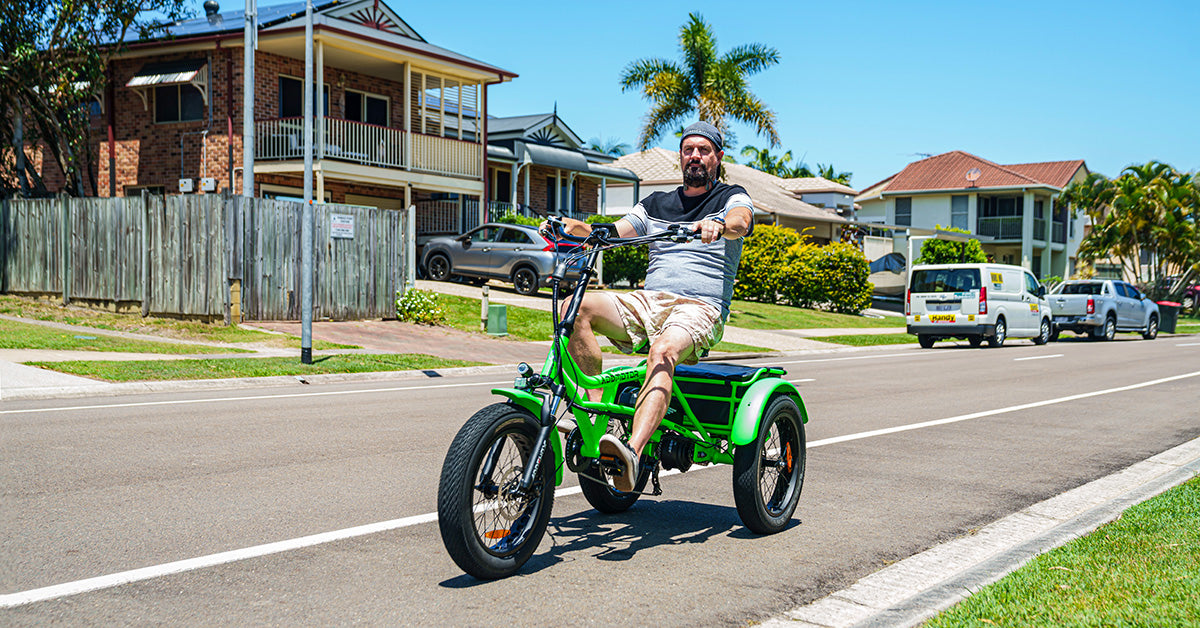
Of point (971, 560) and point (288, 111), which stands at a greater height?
point (288, 111)

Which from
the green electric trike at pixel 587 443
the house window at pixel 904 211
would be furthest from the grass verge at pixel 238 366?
the house window at pixel 904 211

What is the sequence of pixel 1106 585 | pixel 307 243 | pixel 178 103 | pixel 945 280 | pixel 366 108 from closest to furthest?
pixel 1106 585 < pixel 307 243 < pixel 945 280 < pixel 178 103 < pixel 366 108

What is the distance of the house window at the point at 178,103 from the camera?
28.2m

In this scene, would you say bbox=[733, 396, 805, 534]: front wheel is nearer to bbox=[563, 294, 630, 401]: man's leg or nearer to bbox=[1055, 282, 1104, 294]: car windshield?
bbox=[563, 294, 630, 401]: man's leg

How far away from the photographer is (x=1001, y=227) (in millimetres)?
55312

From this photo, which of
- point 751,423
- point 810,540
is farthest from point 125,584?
point 810,540

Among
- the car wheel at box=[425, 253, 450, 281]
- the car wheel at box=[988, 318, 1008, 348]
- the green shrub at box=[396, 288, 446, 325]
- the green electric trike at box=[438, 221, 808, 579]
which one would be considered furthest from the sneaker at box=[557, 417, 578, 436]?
the car wheel at box=[425, 253, 450, 281]

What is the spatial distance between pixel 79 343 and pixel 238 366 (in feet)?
11.3

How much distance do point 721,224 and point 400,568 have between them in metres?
2.18

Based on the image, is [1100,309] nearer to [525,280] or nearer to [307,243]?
[525,280]

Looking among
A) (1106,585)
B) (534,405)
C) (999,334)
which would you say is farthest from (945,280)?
(534,405)

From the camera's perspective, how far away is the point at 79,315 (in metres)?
19.1

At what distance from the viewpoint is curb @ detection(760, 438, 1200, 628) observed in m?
4.04

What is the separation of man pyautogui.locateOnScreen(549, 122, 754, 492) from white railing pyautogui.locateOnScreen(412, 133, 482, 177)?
2468cm
